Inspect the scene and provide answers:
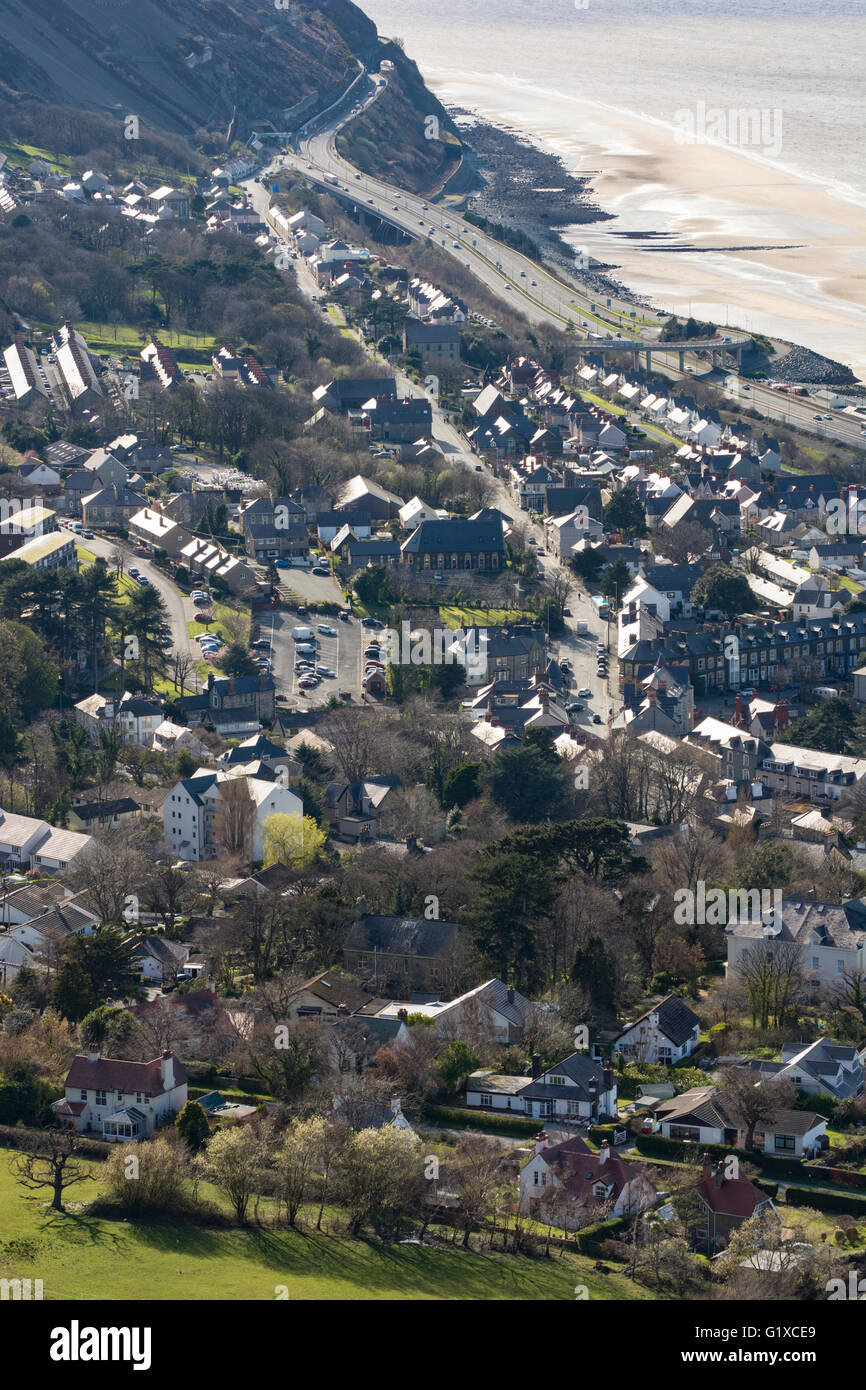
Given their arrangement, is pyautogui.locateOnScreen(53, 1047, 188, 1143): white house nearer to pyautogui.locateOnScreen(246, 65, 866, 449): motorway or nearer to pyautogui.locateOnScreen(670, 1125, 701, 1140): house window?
pyautogui.locateOnScreen(670, 1125, 701, 1140): house window

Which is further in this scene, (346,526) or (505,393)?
(505,393)

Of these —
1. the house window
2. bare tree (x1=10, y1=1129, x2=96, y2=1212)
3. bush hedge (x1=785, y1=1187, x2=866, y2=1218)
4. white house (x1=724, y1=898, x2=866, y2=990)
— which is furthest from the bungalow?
bare tree (x1=10, y1=1129, x2=96, y2=1212)

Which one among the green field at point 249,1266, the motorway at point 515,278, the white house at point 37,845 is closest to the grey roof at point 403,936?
the white house at point 37,845

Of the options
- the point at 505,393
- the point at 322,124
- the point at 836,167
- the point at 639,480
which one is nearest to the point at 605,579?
the point at 639,480

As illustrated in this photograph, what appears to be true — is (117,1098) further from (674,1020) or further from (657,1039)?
(674,1020)

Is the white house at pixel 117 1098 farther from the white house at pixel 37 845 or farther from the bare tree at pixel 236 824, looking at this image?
the bare tree at pixel 236 824

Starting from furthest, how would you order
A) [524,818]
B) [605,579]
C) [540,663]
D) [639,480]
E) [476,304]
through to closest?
[476,304] → [639,480] → [605,579] → [540,663] → [524,818]
